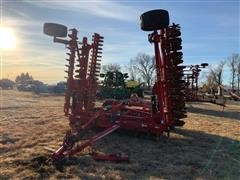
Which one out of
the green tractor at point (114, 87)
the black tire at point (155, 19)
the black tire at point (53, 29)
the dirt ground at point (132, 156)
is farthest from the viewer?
the green tractor at point (114, 87)

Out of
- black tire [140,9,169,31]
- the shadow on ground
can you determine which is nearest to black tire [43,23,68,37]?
black tire [140,9,169,31]

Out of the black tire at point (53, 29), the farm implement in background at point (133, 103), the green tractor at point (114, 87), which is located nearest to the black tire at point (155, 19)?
the farm implement in background at point (133, 103)

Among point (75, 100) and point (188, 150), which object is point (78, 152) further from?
point (75, 100)

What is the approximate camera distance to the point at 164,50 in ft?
30.1

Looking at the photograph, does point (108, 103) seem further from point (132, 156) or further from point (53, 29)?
point (132, 156)

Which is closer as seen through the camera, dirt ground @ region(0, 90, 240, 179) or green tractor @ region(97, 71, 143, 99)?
dirt ground @ region(0, 90, 240, 179)

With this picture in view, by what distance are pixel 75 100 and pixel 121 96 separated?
17313 millimetres

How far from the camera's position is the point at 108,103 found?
11391mm

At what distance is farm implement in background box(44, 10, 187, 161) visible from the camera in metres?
8.77

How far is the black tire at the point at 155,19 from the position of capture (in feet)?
28.0

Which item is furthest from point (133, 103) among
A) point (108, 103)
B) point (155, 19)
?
point (155, 19)

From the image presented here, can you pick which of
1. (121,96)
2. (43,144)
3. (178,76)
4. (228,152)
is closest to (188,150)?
(228,152)

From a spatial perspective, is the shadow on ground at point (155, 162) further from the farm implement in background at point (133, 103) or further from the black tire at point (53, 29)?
the black tire at point (53, 29)

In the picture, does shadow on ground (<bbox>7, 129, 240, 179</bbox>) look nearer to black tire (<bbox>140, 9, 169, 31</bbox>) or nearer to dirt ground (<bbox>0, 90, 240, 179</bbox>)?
dirt ground (<bbox>0, 90, 240, 179</bbox>)
